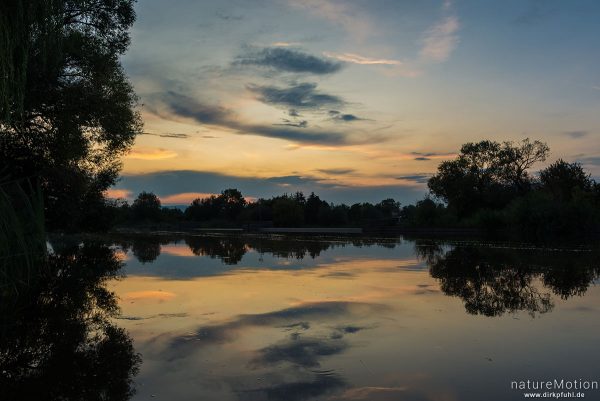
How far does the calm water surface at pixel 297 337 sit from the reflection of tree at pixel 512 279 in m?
0.10

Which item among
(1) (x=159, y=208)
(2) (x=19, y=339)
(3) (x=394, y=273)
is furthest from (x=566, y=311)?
(1) (x=159, y=208)

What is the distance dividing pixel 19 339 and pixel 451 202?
3001 inches

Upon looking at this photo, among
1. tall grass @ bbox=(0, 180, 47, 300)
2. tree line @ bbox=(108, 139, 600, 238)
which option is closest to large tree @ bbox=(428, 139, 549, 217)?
tree line @ bbox=(108, 139, 600, 238)

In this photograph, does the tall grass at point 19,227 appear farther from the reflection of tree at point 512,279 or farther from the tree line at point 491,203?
the tree line at point 491,203

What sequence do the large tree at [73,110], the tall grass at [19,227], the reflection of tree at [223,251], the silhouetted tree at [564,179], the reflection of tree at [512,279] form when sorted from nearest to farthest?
1. the tall grass at [19,227]
2. the reflection of tree at [512,279]
3. the large tree at [73,110]
4. the reflection of tree at [223,251]
5. the silhouetted tree at [564,179]

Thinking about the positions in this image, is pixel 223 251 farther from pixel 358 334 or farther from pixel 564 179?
pixel 564 179

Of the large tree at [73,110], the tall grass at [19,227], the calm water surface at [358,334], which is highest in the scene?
the large tree at [73,110]

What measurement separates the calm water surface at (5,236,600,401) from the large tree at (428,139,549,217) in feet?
208

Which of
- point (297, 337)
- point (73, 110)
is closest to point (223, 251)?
point (73, 110)

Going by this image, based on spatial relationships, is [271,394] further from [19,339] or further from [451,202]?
[451,202]

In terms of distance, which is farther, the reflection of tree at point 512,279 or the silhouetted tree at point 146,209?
the silhouetted tree at point 146,209

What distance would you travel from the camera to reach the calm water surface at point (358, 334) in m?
6.09

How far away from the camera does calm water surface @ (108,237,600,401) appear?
20.0 ft

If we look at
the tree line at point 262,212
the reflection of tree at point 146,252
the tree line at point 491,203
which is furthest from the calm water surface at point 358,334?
the tree line at point 262,212
